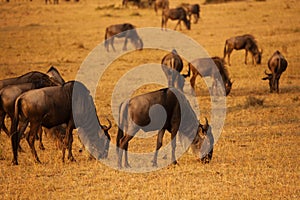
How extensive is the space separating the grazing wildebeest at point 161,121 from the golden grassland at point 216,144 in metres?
0.36

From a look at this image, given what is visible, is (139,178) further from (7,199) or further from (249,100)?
(249,100)

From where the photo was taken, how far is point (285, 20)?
32.1 metres

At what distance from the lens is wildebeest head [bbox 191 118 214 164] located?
9.31 metres

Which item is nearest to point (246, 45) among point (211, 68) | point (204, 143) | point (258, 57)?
point (258, 57)

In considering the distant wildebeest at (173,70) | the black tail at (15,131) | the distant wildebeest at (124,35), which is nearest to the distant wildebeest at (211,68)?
the distant wildebeest at (173,70)

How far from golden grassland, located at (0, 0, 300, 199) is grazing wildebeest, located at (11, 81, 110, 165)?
Result: 0.37m

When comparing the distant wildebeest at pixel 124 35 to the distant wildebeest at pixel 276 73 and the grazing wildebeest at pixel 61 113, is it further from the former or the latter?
the grazing wildebeest at pixel 61 113

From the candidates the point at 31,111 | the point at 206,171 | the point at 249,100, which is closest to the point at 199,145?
the point at 206,171

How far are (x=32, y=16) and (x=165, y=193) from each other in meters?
33.5

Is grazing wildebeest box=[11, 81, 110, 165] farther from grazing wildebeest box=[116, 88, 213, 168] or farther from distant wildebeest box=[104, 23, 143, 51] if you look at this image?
distant wildebeest box=[104, 23, 143, 51]

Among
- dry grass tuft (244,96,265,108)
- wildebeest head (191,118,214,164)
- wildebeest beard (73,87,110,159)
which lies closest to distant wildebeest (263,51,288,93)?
dry grass tuft (244,96,265,108)

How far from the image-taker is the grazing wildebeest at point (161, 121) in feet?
29.9

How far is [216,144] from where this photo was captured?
10.7 metres

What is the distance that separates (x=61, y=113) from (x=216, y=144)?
2.84 metres
